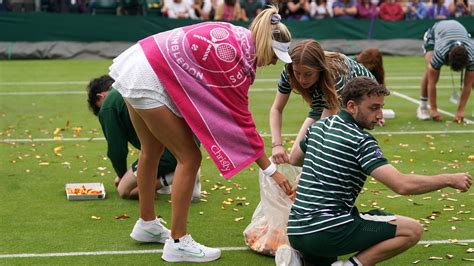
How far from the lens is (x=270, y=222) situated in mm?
6219

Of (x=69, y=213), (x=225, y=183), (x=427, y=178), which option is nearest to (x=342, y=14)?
(x=225, y=183)

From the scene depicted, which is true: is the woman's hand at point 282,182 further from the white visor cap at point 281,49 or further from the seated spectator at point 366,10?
the seated spectator at point 366,10

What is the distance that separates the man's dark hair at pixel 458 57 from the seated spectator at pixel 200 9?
1126cm

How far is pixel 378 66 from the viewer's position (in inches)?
383

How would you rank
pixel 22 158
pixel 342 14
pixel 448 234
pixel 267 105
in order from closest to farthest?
pixel 448 234
pixel 22 158
pixel 267 105
pixel 342 14

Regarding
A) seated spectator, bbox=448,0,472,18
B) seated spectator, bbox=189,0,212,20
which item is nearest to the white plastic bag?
seated spectator, bbox=189,0,212,20

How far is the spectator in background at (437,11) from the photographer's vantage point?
2261 cm

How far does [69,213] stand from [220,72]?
2.39 metres

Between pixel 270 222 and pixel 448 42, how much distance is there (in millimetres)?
6097

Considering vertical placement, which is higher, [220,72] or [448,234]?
[220,72]

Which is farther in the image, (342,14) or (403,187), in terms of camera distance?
(342,14)

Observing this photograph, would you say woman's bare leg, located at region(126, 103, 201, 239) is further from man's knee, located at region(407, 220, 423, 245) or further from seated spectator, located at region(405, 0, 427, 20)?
seated spectator, located at region(405, 0, 427, 20)

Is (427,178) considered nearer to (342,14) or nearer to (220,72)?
(220,72)

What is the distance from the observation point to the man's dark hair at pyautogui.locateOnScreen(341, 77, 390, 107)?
513 cm
